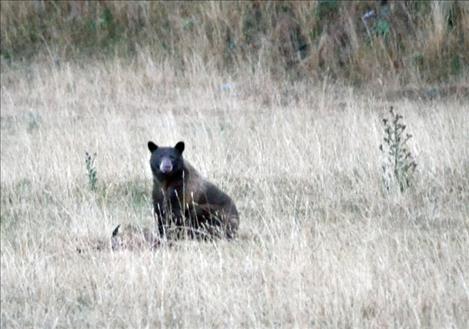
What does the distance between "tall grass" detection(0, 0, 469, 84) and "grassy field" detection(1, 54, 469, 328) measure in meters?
0.66

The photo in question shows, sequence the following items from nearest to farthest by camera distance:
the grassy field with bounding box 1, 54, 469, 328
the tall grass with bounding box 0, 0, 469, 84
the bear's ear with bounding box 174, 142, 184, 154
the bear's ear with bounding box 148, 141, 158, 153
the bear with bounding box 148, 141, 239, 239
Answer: the grassy field with bounding box 1, 54, 469, 328, the bear with bounding box 148, 141, 239, 239, the bear's ear with bounding box 174, 142, 184, 154, the bear's ear with bounding box 148, 141, 158, 153, the tall grass with bounding box 0, 0, 469, 84

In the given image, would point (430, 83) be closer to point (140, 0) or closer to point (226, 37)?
point (226, 37)

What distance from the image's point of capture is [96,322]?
6668 mm

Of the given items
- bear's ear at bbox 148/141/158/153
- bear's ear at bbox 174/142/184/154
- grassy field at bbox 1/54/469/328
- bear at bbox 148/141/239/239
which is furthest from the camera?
bear's ear at bbox 148/141/158/153

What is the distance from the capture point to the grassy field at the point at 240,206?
677cm

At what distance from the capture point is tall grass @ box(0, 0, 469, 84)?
16328 mm

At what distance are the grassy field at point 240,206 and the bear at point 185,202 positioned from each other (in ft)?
0.80

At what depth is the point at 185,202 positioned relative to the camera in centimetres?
885

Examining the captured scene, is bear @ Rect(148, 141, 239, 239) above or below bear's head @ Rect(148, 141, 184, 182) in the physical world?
below

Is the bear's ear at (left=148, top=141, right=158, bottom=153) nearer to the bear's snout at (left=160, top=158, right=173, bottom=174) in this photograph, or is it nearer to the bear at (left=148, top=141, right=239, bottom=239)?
the bear at (left=148, top=141, right=239, bottom=239)

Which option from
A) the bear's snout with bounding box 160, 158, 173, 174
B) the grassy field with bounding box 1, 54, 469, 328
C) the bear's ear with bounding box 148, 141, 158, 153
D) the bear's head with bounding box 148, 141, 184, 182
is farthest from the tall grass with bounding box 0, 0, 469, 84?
the bear's snout with bounding box 160, 158, 173, 174

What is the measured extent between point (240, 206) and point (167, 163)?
1335 mm

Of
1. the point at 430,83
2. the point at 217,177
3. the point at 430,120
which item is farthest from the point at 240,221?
the point at 430,83

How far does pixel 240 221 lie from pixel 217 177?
1.66m
